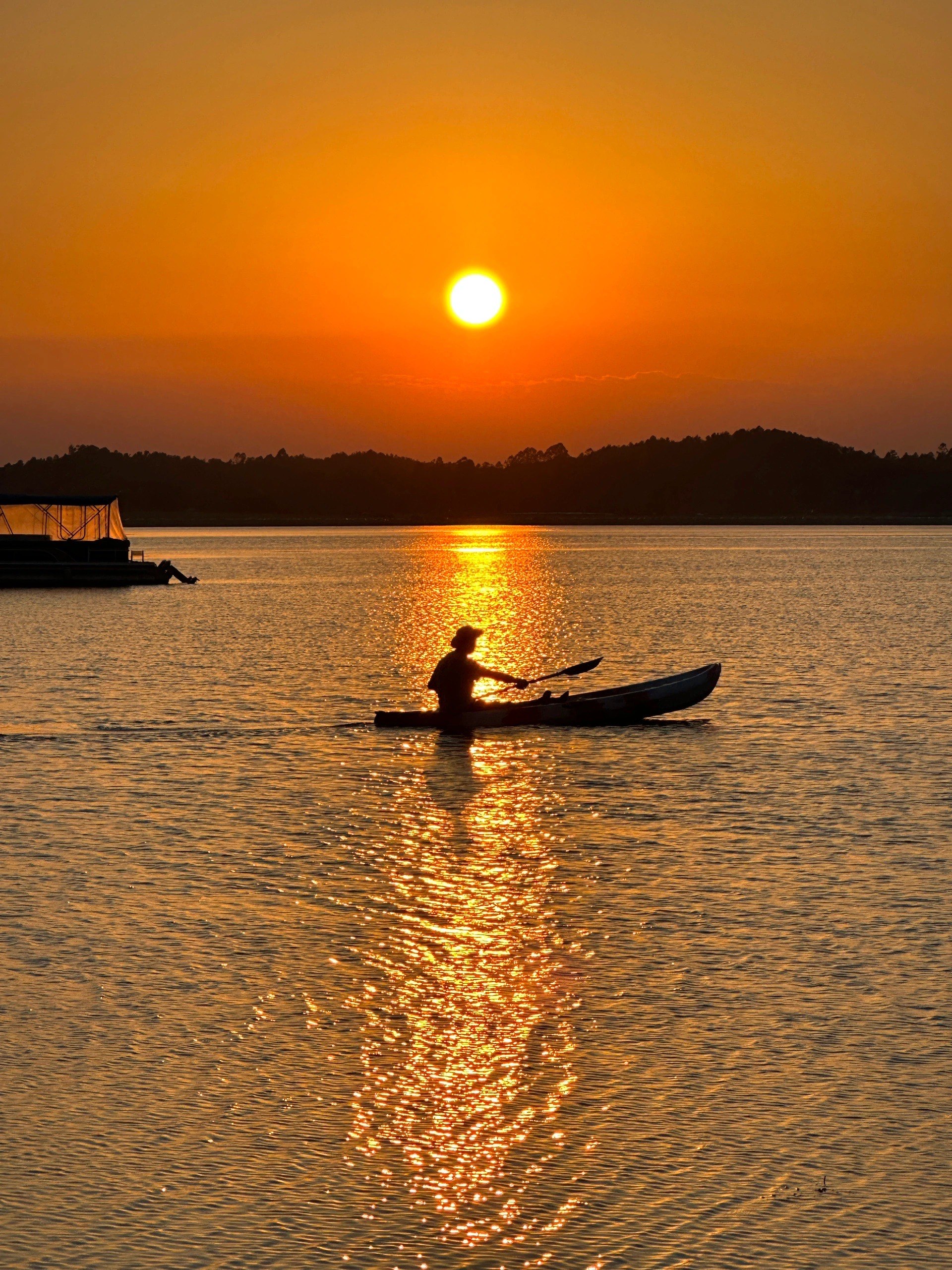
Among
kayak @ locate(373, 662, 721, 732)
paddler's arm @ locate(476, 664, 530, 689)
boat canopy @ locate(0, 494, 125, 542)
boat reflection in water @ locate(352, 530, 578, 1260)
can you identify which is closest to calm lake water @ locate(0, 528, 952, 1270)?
boat reflection in water @ locate(352, 530, 578, 1260)

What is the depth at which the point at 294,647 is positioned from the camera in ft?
206

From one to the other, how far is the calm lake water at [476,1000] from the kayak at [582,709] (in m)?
0.52

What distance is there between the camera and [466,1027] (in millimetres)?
12375

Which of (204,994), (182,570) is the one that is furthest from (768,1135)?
(182,570)

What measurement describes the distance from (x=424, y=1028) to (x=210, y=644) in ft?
174

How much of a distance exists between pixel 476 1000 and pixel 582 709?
68.3 feet

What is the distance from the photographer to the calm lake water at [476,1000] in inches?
351

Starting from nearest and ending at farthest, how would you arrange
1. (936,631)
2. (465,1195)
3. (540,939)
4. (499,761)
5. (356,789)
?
(465,1195) < (540,939) < (356,789) < (499,761) < (936,631)

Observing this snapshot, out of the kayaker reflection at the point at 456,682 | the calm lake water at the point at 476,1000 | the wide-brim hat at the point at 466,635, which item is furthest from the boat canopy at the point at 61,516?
the wide-brim hat at the point at 466,635

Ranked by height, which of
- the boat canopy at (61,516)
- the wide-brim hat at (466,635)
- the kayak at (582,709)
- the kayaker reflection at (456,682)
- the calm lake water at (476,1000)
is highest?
the boat canopy at (61,516)

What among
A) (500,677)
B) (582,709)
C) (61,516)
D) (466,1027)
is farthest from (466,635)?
(61,516)

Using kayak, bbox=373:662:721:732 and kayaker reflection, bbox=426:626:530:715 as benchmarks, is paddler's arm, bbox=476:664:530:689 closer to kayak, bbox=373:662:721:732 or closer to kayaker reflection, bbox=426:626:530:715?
kayaker reflection, bbox=426:626:530:715

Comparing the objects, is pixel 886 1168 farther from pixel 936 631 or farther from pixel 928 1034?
pixel 936 631

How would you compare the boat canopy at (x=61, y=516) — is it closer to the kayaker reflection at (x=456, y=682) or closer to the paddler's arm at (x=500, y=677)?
the kayaker reflection at (x=456, y=682)
